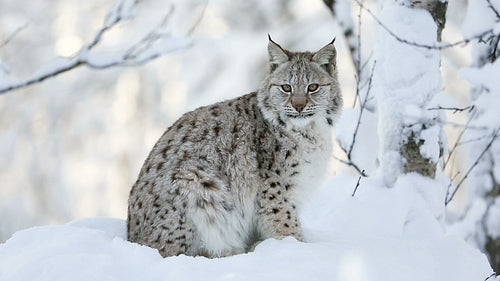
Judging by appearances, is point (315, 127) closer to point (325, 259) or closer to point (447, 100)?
point (447, 100)

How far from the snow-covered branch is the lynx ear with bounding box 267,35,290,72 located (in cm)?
61

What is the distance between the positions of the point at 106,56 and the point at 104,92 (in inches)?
334

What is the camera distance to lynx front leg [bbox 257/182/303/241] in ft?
15.5

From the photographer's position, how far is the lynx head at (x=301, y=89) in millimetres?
4918

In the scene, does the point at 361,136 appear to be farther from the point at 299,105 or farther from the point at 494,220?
the point at 494,220

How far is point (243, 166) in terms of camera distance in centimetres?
474

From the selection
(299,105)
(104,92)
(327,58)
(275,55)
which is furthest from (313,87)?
(104,92)

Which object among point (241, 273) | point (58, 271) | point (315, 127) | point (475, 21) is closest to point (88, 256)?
point (58, 271)

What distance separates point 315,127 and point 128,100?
8.77 meters

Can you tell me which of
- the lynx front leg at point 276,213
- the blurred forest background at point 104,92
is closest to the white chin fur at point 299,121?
the lynx front leg at point 276,213

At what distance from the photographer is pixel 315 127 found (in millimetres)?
5000

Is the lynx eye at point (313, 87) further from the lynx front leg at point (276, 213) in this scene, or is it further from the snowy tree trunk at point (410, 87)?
the lynx front leg at point (276, 213)

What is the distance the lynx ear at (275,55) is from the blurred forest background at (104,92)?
23.6ft

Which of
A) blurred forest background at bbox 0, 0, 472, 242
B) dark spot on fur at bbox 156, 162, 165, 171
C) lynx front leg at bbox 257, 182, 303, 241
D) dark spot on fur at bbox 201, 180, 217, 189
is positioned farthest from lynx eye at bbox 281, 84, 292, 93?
blurred forest background at bbox 0, 0, 472, 242
